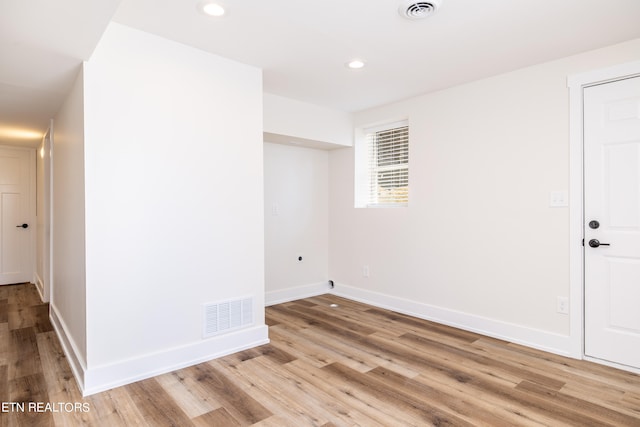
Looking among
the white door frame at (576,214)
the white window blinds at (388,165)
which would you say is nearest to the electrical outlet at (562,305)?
the white door frame at (576,214)

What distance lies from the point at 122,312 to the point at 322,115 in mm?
2949

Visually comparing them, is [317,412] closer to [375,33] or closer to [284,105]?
[375,33]

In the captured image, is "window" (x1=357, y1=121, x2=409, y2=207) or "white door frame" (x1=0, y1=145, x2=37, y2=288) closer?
"window" (x1=357, y1=121, x2=409, y2=207)

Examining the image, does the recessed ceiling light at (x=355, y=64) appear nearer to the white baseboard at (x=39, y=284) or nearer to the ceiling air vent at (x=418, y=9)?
the ceiling air vent at (x=418, y=9)

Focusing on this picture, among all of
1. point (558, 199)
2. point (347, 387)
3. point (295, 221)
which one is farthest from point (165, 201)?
point (558, 199)

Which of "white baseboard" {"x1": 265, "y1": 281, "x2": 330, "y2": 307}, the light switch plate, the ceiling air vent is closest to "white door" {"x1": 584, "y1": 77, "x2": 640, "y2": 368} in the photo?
the light switch plate

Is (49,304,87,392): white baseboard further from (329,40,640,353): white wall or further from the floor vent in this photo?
(329,40,640,353): white wall

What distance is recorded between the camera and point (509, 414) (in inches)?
79.5

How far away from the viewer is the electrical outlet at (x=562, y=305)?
2.84 meters

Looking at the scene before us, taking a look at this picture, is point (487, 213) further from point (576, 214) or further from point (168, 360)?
point (168, 360)

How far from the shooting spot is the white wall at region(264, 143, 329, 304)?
14.3ft

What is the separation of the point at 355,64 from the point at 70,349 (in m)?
3.15

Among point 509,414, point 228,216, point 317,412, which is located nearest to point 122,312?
point 228,216

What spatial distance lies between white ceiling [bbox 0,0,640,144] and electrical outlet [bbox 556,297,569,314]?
192 cm
